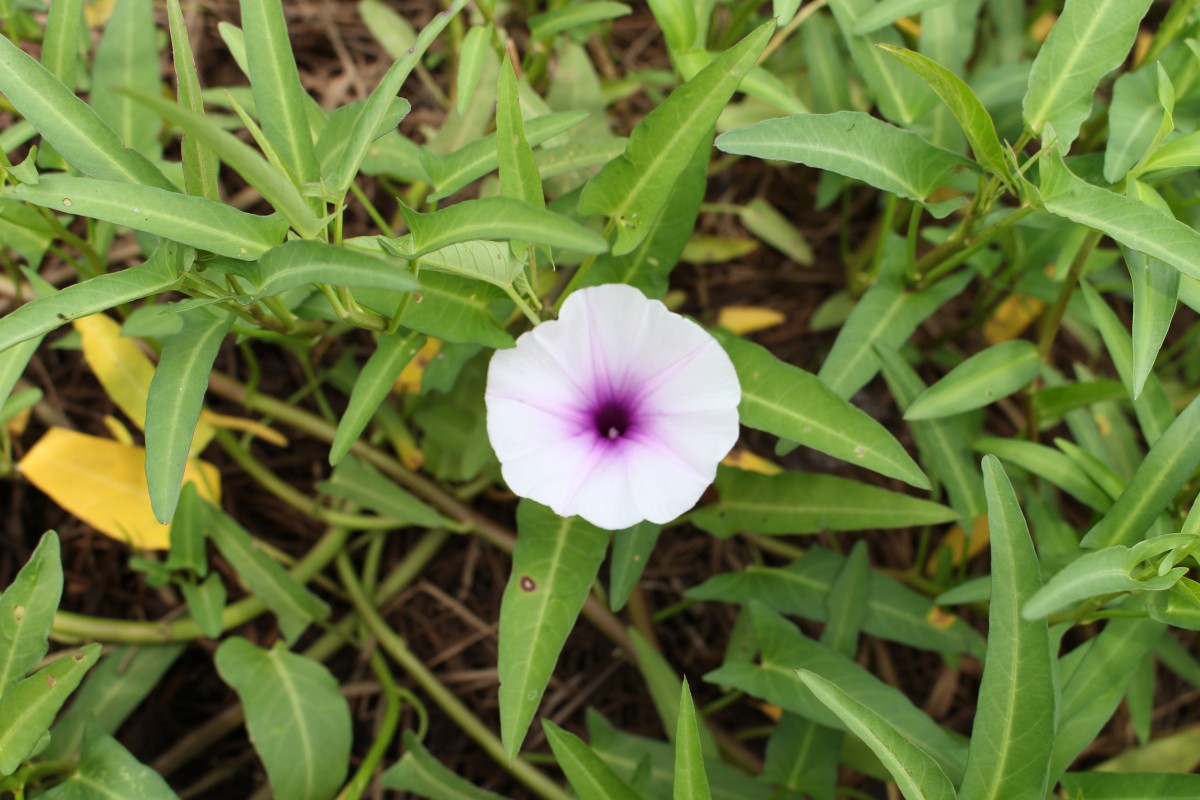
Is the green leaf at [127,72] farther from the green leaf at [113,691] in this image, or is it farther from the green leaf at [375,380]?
the green leaf at [113,691]

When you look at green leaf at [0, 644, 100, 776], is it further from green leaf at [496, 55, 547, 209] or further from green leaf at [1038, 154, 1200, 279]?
green leaf at [1038, 154, 1200, 279]

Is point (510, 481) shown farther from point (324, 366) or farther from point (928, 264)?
point (324, 366)

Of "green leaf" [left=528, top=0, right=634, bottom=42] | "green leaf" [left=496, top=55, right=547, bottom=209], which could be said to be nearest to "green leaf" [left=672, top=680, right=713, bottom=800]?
"green leaf" [left=496, top=55, right=547, bottom=209]

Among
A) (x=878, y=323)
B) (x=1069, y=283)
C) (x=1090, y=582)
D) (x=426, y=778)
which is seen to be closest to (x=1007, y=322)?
(x=1069, y=283)

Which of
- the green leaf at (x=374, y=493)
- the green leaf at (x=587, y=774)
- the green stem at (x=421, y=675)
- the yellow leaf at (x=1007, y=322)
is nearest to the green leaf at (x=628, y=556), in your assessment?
the green leaf at (x=587, y=774)

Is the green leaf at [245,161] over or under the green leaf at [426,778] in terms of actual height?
over
